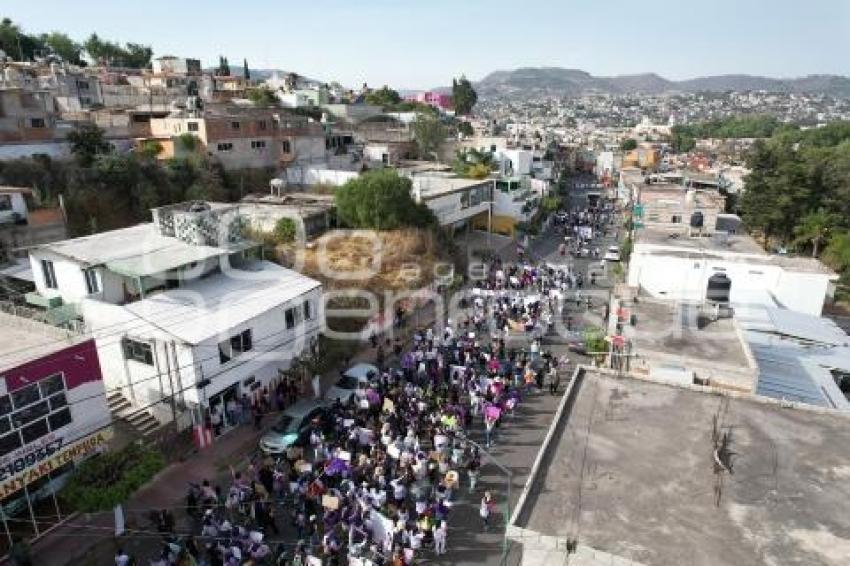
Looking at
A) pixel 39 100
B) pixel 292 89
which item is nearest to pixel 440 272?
pixel 39 100

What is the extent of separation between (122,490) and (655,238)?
29.9m

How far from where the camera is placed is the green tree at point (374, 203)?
1304 inches

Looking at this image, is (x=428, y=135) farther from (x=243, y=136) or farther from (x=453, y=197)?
(x=243, y=136)

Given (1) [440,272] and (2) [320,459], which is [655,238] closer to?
(1) [440,272]

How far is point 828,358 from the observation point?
21.2 metres

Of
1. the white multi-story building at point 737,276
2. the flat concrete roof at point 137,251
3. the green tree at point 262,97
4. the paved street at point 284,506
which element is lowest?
the paved street at point 284,506

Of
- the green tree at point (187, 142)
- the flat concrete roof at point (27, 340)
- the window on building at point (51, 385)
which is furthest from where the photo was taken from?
the green tree at point (187, 142)

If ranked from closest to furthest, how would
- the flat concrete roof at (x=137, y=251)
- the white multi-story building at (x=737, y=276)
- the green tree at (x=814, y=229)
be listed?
the flat concrete roof at (x=137, y=251), the white multi-story building at (x=737, y=276), the green tree at (x=814, y=229)

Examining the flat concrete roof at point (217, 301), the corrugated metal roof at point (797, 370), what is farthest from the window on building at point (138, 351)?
the corrugated metal roof at point (797, 370)

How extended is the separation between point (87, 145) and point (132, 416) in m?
22.0

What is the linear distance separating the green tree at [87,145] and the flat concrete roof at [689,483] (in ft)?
101

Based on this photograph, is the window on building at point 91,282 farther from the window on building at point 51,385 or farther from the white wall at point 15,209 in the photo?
the white wall at point 15,209

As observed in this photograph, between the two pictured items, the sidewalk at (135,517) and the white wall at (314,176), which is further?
the white wall at (314,176)

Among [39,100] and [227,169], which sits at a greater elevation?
[39,100]
